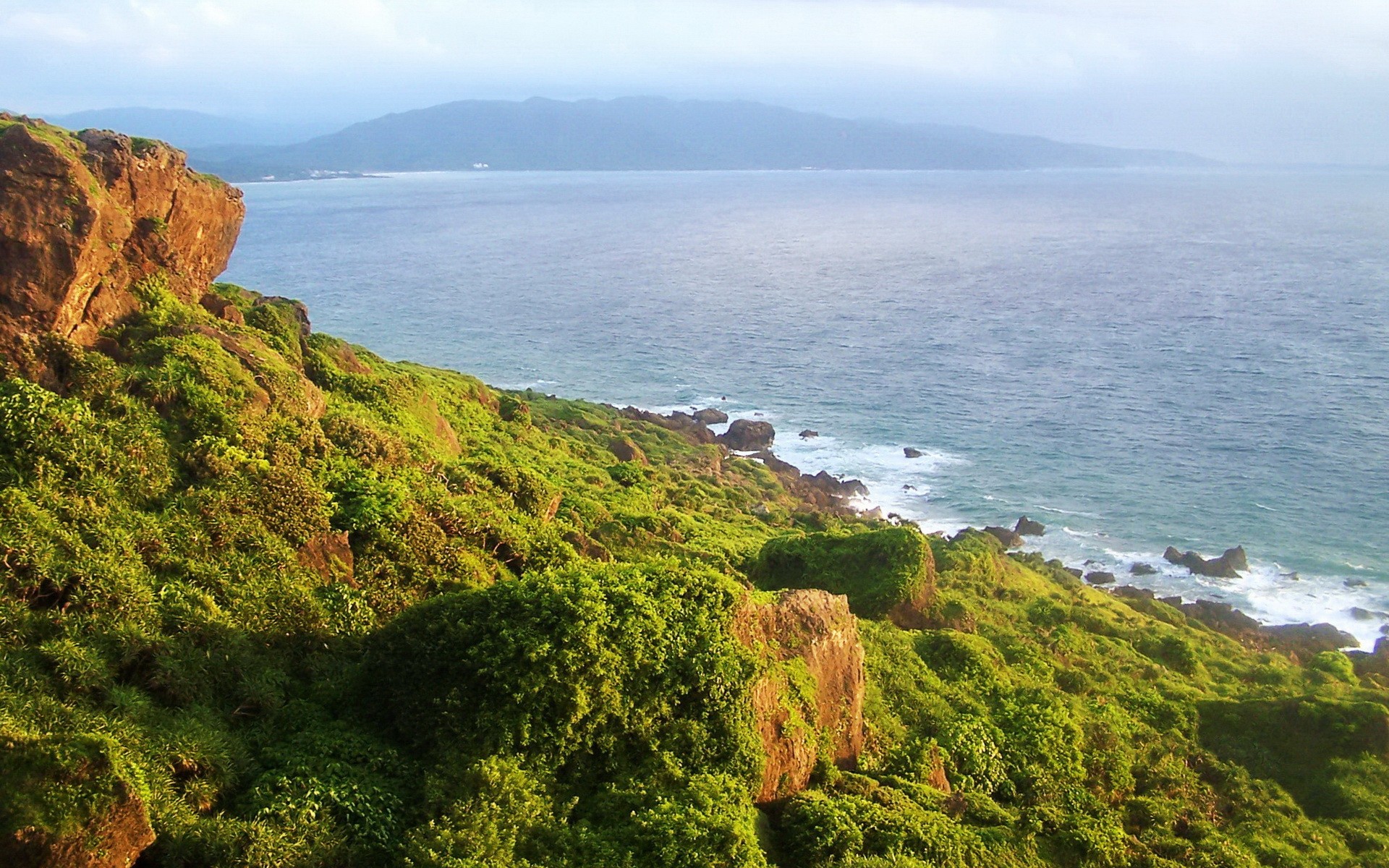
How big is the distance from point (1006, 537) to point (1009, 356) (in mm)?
37149

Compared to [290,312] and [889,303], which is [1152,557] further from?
[889,303]

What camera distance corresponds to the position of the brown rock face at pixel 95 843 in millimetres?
9539

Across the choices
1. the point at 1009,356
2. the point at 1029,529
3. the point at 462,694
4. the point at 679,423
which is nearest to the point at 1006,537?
the point at 1029,529

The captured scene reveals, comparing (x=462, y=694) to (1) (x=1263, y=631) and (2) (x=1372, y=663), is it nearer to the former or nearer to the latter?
(2) (x=1372, y=663)

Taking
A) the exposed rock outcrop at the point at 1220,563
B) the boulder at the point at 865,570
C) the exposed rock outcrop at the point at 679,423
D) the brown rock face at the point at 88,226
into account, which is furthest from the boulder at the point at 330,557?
the exposed rock outcrop at the point at 1220,563

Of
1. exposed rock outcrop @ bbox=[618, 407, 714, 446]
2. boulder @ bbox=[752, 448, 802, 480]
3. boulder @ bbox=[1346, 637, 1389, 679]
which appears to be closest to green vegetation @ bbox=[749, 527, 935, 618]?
boulder @ bbox=[1346, 637, 1389, 679]

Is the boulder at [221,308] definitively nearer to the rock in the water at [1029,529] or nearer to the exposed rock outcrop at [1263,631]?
the exposed rock outcrop at [1263,631]

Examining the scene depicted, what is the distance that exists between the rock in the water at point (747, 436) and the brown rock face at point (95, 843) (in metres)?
49.3

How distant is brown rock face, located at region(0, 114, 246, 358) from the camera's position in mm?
17484

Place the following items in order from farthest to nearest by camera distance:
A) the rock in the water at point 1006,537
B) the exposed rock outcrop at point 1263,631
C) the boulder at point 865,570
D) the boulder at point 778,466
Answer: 1. the boulder at point 778,466
2. the rock in the water at point 1006,537
3. the exposed rock outcrop at point 1263,631
4. the boulder at point 865,570

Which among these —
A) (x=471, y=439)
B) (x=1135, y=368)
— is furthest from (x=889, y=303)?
(x=471, y=439)

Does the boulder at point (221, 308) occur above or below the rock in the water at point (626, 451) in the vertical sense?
above

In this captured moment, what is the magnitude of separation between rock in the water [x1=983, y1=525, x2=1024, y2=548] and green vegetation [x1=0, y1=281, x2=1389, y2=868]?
22.0 m

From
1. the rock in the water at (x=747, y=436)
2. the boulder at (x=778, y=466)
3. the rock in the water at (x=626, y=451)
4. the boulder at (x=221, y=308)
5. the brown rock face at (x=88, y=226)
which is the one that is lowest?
the boulder at (x=778, y=466)
